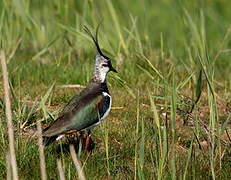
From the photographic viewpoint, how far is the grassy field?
4898 mm

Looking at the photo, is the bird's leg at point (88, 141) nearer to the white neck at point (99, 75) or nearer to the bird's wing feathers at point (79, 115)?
the bird's wing feathers at point (79, 115)

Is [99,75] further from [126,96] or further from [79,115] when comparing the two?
[126,96]

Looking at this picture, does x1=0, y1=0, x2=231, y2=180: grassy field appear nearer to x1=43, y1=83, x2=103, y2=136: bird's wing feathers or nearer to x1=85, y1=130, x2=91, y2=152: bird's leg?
x1=85, y1=130, x2=91, y2=152: bird's leg

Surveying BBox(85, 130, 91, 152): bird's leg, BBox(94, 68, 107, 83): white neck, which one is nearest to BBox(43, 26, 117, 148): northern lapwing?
BBox(85, 130, 91, 152): bird's leg

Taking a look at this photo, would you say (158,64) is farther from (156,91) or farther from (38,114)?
(38,114)

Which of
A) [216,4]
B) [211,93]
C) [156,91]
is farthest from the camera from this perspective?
[216,4]

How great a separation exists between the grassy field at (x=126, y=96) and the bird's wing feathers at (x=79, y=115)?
0.52 ft

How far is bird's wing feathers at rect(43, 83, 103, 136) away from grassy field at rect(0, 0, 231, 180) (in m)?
0.16

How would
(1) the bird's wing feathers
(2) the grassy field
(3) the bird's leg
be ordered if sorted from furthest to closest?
(3) the bird's leg → (1) the bird's wing feathers → (2) the grassy field

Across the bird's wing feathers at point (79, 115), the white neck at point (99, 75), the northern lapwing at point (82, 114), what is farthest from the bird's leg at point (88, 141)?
the white neck at point (99, 75)

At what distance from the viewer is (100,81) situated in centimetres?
577

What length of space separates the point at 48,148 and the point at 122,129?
75 centimetres

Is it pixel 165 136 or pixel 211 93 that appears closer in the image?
pixel 165 136

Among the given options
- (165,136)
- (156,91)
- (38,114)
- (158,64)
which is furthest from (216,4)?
(165,136)
